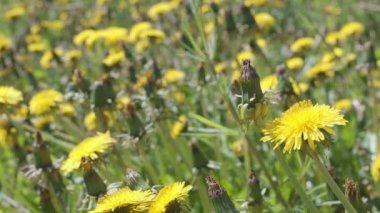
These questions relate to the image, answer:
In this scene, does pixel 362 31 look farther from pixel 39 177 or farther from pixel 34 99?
pixel 39 177

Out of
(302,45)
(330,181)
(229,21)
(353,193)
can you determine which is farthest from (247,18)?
(330,181)

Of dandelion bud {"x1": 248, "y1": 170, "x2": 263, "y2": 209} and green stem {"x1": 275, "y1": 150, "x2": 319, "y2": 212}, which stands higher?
green stem {"x1": 275, "y1": 150, "x2": 319, "y2": 212}

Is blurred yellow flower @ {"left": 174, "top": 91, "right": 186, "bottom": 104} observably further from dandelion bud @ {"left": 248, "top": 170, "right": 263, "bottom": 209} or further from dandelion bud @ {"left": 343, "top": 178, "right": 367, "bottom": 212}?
dandelion bud @ {"left": 343, "top": 178, "right": 367, "bottom": 212}

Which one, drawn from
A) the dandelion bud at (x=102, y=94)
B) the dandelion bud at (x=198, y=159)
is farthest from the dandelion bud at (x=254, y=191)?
the dandelion bud at (x=102, y=94)

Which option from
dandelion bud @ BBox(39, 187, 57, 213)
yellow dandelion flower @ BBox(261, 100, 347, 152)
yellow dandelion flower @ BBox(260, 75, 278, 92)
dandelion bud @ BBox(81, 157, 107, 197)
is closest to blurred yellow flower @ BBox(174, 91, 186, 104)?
yellow dandelion flower @ BBox(260, 75, 278, 92)

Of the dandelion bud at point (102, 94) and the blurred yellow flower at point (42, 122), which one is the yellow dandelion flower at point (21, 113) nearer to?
the blurred yellow flower at point (42, 122)

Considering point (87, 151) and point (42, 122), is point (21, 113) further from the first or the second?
point (87, 151)

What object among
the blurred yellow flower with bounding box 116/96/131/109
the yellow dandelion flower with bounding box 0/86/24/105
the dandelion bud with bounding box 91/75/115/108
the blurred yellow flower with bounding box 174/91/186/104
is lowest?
the blurred yellow flower with bounding box 174/91/186/104
